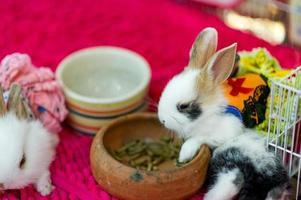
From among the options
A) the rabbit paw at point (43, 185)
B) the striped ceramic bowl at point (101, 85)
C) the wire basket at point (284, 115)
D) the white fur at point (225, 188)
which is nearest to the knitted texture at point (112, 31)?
the striped ceramic bowl at point (101, 85)

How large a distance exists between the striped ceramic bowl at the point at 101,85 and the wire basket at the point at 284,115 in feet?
1.24

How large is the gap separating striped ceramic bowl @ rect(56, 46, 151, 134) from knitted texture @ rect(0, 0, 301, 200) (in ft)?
0.22

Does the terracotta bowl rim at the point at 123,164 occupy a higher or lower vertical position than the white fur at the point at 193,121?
lower

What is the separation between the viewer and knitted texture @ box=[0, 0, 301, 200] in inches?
62.2

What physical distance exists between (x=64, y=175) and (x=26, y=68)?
0.28 metres

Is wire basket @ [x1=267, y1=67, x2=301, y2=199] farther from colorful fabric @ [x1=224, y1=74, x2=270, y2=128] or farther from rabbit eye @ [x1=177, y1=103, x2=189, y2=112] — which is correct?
rabbit eye @ [x1=177, y1=103, x2=189, y2=112]

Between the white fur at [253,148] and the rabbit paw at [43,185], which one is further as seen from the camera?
the rabbit paw at [43,185]

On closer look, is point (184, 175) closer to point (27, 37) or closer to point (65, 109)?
point (65, 109)

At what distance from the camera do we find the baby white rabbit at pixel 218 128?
1083mm

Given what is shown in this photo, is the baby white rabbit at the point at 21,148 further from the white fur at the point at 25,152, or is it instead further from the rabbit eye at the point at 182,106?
the rabbit eye at the point at 182,106

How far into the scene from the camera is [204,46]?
110cm

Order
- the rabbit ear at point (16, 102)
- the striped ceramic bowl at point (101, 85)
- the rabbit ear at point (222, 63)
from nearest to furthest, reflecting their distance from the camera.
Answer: the rabbit ear at point (222, 63) < the rabbit ear at point (16, 102) < the striped ceramic bowl at point (101, 85)

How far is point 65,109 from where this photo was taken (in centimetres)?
135

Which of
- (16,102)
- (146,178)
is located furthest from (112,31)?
(146,178)
